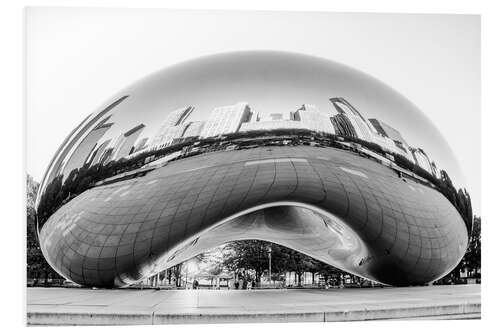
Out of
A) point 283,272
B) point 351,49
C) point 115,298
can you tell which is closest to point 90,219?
point 115,298

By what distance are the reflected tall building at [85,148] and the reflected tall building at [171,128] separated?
0.61 meters

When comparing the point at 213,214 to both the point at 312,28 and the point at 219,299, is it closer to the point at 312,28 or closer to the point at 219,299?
the point at 219,299

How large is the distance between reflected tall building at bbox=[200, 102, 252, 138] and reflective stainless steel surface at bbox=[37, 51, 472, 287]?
12 mm

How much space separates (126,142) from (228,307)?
2.12 m

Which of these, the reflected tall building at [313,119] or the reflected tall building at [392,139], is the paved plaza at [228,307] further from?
the reflected tall building at [313,119]

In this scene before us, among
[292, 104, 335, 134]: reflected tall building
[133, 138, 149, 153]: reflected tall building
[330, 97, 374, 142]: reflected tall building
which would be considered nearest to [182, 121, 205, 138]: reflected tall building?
[133, 138, 149, 153]: reflected tall building

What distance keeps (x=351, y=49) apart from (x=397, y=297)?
11.6 ft

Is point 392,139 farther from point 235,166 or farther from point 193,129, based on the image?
point 193,129

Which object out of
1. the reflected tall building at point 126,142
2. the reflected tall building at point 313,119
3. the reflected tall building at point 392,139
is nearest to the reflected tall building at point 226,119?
the reflected tall building at point 313,119

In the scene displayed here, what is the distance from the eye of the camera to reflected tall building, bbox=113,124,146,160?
585 centimetres

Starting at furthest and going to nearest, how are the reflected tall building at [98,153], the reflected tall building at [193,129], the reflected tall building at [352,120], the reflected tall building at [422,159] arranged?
the reflected tall building at [422,159]
the reflected tall building at [352,120]
the reflected tall building at [98,153]
the reflected tall building at [193,129]

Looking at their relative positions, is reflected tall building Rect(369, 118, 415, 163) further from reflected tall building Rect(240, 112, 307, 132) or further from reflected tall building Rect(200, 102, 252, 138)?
reflected tall building Rect(200, 102, 252, 138)

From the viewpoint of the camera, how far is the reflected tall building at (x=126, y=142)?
19.2 ft

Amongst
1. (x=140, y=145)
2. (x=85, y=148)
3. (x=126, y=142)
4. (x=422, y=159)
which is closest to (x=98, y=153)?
(x=85, y=148)
